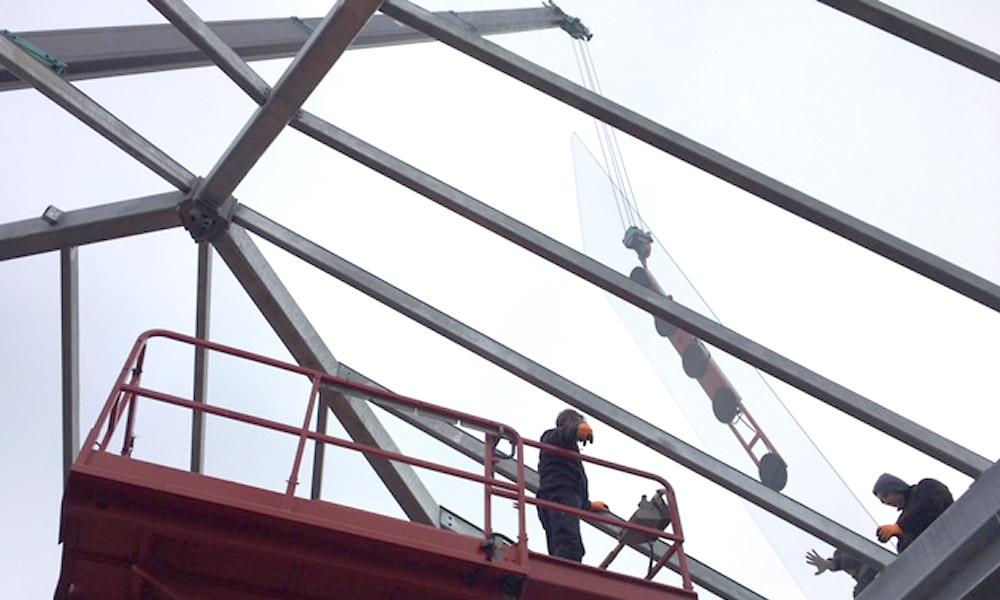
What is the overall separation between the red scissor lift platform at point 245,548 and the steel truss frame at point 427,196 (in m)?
3.28

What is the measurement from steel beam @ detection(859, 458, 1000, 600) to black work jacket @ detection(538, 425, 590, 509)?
7.49ft

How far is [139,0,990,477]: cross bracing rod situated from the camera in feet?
28.4

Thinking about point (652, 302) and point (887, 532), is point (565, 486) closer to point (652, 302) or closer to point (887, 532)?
point (652, 302)

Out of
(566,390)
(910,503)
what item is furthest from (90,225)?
(910,503)

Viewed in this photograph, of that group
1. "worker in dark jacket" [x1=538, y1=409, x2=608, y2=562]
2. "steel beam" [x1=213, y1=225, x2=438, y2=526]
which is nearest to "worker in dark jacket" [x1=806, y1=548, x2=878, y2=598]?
"worker in dark jacket" [x1=538, y1=409, x2=608, y2=562]

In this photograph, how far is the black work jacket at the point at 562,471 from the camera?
26.7 ft

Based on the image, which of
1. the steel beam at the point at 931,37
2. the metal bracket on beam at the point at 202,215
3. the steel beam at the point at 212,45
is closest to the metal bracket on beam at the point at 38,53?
the steel beam at the point at 212,45

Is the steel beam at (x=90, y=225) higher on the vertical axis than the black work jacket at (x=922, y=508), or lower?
higher

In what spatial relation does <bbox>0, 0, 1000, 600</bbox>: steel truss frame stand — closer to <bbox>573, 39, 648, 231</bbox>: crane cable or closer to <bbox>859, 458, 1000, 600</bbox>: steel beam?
<bbox>859, 458, 1000, 600</bbox>: steel beam

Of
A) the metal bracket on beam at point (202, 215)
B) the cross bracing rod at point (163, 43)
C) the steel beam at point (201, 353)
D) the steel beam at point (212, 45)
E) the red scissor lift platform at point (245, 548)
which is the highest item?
the cross bracing rod at point (163, 43)

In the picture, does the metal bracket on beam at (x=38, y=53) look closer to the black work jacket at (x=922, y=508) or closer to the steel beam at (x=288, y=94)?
the steel beam at (x=288, y=94)

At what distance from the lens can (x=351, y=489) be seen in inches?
460

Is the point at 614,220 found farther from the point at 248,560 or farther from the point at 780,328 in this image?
the point at 248,560

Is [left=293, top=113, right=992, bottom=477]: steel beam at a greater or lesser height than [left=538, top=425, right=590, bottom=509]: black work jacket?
greater
